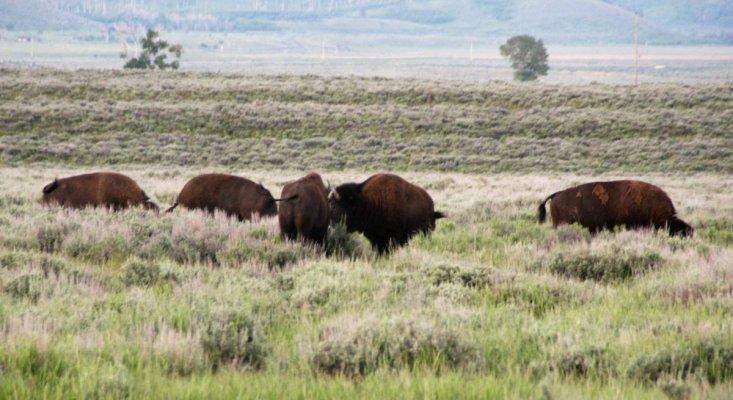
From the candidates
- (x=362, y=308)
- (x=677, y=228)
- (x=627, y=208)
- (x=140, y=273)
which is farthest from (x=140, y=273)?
(x=677, y=228)

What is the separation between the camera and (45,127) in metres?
43.4

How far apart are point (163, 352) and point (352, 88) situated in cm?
5175

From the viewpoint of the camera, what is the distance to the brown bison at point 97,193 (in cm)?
1386

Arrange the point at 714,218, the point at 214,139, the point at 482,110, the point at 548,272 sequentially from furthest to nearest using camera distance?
1. the point at 482,110
2. the point at 214,139
3. the point at 714,218
4. the point at 548,272

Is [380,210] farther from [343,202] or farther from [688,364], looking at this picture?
[688,364]

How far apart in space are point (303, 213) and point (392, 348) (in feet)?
16.7

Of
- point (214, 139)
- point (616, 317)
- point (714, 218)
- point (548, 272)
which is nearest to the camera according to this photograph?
point (616, 317)

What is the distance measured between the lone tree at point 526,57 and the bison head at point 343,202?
9597 centimetres

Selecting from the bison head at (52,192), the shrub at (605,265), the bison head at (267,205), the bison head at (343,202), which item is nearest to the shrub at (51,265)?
the bison head at (343,202)

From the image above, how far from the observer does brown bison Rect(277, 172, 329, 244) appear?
1065 centimetres

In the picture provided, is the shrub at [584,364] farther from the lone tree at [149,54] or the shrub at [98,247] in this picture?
the lone tree at [149,54]

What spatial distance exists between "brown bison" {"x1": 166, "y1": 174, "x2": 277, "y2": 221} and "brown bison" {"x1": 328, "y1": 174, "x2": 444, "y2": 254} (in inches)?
70.2

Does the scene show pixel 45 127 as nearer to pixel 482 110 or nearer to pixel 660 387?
pixel 482 110

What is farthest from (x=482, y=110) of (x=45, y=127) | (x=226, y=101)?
(x=45, y=127)
